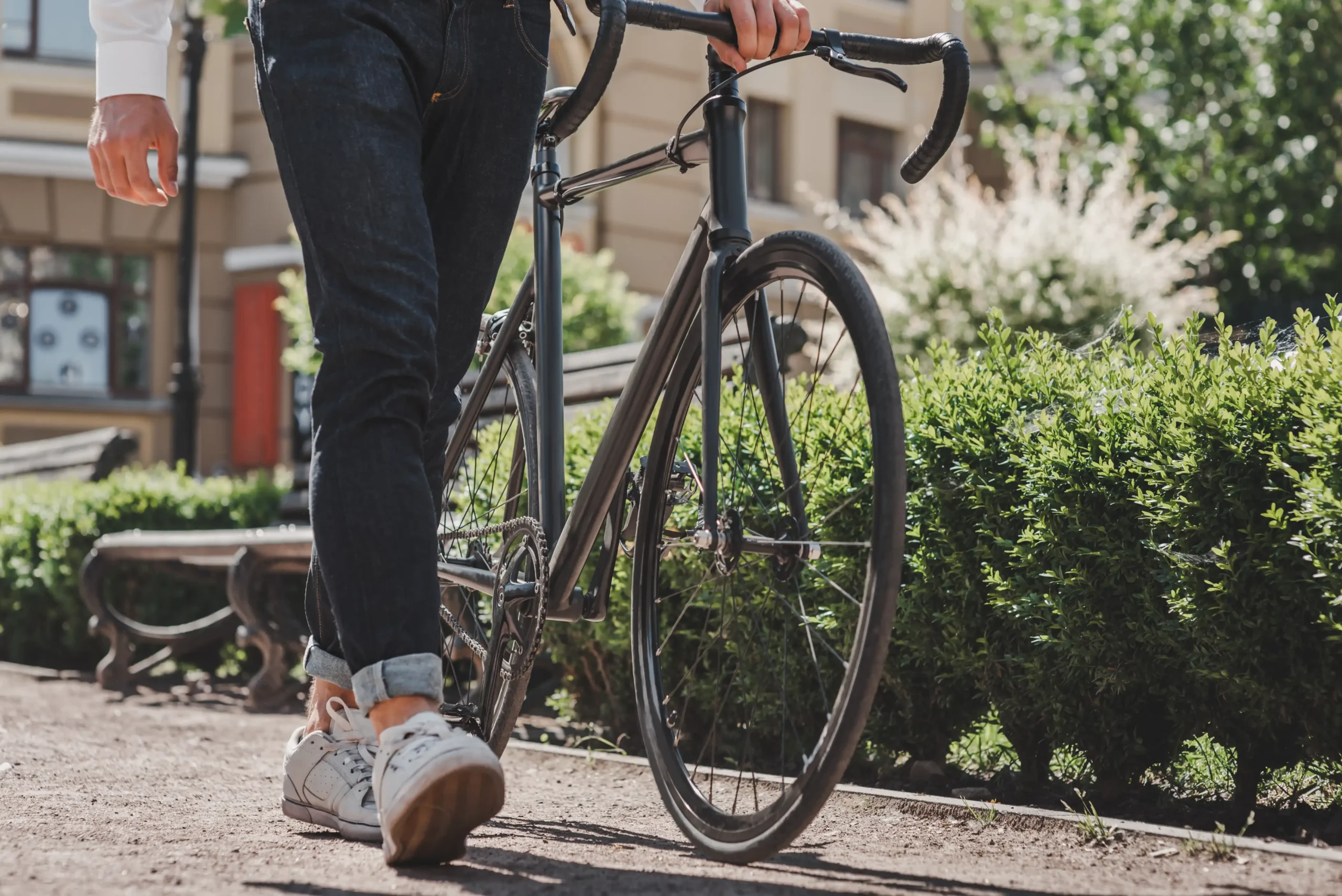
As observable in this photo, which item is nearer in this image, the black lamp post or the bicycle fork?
the bicycle fork

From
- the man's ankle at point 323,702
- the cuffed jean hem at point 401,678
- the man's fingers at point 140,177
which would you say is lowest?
the man's ankle at point 323,702

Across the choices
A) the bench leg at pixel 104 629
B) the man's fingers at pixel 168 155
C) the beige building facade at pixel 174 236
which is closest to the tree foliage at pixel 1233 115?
the beige building facade at pixel 174 236

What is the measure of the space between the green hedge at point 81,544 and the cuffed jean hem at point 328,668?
4.32 meters

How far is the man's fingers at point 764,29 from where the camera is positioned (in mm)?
2295

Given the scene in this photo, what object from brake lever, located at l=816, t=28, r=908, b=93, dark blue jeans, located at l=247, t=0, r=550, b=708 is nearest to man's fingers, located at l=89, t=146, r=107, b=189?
dark blue jeans, located at l=247, t=0, r=550, b=708

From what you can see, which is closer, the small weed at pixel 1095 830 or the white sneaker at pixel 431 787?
the white sneaker at pixel 431 787

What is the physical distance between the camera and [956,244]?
10555 mm

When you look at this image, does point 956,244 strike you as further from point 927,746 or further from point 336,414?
point 336,414

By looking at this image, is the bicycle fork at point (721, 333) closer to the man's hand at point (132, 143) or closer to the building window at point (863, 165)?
the man's hand at point (132, 143)

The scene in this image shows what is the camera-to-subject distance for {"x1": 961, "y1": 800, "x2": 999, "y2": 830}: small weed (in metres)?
2.56

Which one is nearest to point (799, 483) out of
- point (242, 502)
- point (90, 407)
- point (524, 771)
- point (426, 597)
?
point (426, 597)

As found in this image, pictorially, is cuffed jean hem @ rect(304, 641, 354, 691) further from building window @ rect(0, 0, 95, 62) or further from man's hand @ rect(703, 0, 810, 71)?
building window @ rect(0, 0, 95, 62)

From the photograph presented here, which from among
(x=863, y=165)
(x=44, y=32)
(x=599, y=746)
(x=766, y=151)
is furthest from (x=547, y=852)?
(x=863, y=165)

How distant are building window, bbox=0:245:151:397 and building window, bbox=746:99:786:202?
704 centimetres
